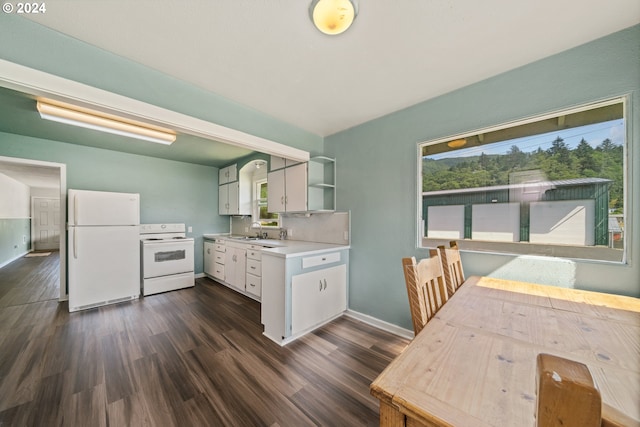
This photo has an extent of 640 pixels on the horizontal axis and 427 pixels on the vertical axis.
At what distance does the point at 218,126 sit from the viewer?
203 cm

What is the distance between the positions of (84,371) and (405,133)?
3.60 meters

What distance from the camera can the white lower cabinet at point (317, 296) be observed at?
2270 millimetres

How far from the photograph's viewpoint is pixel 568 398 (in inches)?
10.6

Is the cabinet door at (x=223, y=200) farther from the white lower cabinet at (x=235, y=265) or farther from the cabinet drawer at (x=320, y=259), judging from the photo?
the cabinet drawer at (x=320, y=259)

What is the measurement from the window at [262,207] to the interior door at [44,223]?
929 centimetres

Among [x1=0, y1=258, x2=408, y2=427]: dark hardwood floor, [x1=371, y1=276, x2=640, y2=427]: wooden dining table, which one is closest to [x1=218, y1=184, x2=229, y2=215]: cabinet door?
[x1=0, y1=258, x2=408, y2=427]: dark hardwood floor

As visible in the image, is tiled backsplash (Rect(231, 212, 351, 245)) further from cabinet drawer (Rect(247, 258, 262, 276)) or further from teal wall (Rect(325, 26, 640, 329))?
cabinet drawer (Rect(247, 258, 262, 276))

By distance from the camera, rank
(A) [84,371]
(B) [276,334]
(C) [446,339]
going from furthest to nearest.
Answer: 1. (B) [276,334]
2. (A) [84,371]
3. (C) [446,339]

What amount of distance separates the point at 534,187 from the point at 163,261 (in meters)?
4.84

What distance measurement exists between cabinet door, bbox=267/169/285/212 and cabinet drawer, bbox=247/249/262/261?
66 cm

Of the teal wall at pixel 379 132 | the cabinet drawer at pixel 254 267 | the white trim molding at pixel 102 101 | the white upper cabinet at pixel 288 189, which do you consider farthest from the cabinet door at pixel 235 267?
the white trim molding at pixel 102 101

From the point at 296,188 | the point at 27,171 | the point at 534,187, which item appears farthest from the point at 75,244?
the point at 534,187

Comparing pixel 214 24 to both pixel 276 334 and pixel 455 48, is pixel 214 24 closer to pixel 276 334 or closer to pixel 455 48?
pixel 455 48

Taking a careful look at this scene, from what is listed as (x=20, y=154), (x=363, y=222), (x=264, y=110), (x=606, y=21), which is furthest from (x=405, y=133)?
(x=20, y=154)
